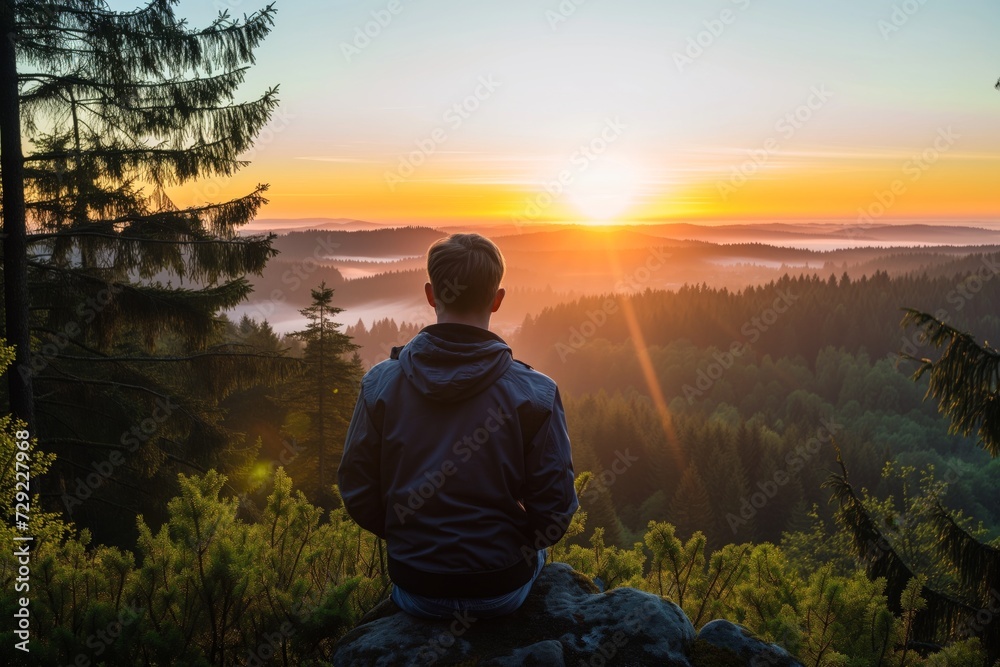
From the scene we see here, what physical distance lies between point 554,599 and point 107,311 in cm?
897

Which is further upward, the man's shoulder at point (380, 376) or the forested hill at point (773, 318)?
the man's shoulder at point (380, 376)

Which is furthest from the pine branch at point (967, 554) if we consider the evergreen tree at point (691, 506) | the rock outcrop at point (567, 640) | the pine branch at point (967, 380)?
the evergreen tree at point (691, 506)

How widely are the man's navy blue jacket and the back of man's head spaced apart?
0.12 metres

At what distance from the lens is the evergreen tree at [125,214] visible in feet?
27.9

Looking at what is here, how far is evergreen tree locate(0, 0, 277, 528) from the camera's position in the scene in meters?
8.51

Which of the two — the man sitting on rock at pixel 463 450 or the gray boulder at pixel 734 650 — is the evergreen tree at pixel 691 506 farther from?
the man sitting on rock at pixel 463 450

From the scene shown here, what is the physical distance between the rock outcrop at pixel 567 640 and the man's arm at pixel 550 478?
20.6 inches

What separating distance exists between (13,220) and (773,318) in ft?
427

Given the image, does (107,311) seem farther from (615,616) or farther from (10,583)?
(615,616)

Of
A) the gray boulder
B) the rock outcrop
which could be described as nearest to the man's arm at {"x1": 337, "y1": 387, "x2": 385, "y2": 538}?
the rock outcrop

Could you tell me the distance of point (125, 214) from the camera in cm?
983

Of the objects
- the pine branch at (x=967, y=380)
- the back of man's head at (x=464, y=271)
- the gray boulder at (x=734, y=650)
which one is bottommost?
the gray boulder at (x=734, y=650)

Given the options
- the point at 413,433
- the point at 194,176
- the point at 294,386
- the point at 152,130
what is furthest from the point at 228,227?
the point at 294,386

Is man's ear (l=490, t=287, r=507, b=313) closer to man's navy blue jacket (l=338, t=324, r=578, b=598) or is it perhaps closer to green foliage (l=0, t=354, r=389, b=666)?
man's navy blue jacket (l=338, t=324, r=578, b=598)
